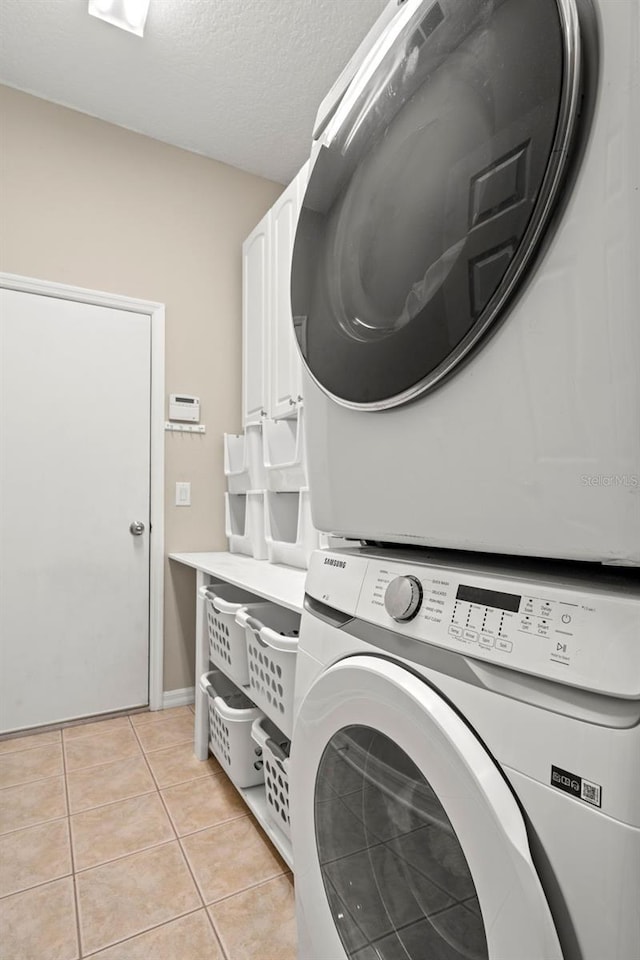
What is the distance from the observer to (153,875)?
4.62 ft

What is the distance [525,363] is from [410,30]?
21.3 inches

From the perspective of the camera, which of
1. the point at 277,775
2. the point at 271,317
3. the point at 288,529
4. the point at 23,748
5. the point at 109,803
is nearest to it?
the point at 277,775

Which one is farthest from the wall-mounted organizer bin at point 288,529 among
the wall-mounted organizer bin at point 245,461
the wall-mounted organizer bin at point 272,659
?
the wall-mounted organizer bin at point 272,659

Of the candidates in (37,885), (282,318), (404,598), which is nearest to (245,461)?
(282,318)

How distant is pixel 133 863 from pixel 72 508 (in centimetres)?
148

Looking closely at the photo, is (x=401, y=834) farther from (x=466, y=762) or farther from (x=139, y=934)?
(x=139, y=934)

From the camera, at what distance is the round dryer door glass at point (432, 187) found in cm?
52

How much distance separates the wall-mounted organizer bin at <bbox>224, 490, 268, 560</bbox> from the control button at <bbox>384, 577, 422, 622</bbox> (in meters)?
1.67

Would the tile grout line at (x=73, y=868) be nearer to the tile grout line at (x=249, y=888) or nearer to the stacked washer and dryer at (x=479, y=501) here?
the tile grout line at (x=249, y=888)

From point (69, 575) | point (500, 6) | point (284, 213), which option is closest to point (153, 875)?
point (69, 575)

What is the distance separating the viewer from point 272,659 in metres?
1.31

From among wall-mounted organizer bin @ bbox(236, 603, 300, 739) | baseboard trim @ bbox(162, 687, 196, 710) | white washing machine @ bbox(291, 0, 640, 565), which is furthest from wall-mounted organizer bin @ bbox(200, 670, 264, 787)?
white washing machine @ bbox(291, 0, 640, 565)

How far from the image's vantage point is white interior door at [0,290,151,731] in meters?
2.28

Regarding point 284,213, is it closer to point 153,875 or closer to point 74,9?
point 74,9
